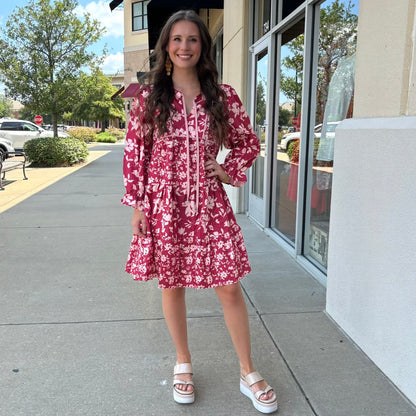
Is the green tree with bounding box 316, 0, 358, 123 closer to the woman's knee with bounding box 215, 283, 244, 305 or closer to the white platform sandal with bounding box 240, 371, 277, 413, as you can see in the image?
the woman's knee with bounding box 215, 283, 244, 305

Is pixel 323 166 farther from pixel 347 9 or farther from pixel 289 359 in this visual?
pixel 289 359

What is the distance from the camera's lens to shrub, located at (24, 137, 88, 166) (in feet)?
45.8

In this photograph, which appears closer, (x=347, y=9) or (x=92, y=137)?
(x=347, y=9)

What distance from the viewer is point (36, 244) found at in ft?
17.4

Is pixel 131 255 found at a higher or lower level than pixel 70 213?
higher

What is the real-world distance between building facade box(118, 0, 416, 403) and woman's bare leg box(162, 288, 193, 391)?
1.08 meters

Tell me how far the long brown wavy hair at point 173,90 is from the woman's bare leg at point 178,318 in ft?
2.68

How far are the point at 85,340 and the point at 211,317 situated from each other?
2.95 ft

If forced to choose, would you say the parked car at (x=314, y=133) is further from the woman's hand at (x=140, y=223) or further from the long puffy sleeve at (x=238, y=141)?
the woman's hand at (x=140, y=223)

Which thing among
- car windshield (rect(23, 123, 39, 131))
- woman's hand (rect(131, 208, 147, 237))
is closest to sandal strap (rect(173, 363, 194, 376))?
woman's hand (rect(131, 208, 147, 237))

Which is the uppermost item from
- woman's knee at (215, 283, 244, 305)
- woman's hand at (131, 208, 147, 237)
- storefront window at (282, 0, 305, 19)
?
storefront window at (282, 0, 305, 19)

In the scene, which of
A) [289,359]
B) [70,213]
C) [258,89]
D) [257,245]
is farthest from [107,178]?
[289,359]

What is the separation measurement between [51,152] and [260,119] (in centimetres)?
953

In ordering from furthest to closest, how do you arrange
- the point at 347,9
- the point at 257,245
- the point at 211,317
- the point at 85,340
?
the point at 257,245, the point at 347,9, the point at 211,317, the point at 85,340
